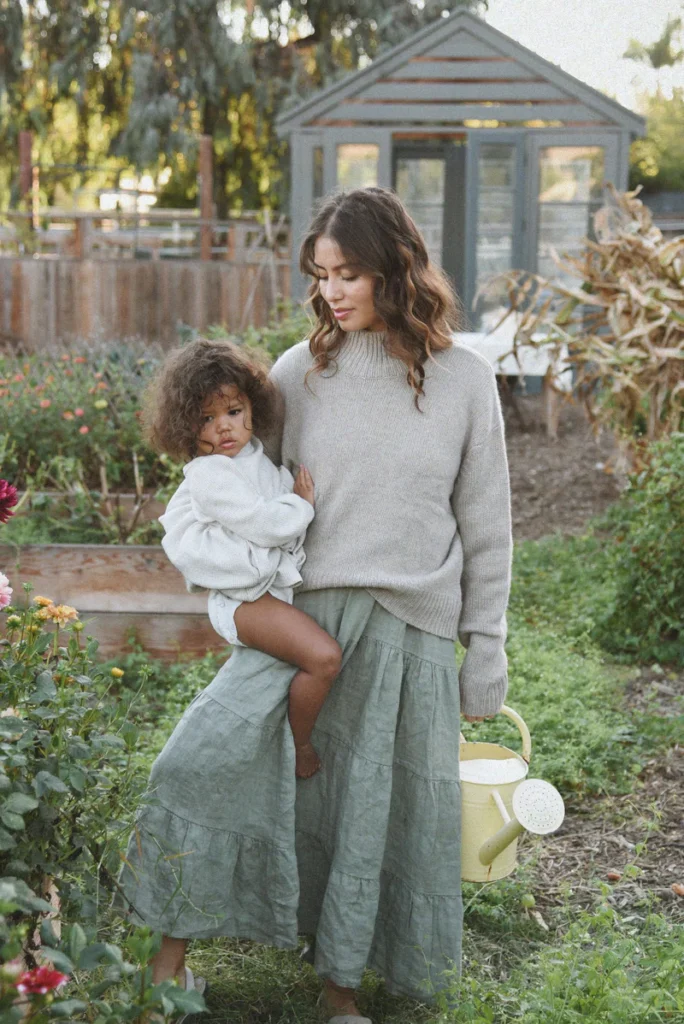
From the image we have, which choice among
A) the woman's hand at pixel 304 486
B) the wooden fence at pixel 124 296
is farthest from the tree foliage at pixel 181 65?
the woman's hand at pixel 304 486

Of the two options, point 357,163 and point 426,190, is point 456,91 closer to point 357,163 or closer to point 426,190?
point 357,163

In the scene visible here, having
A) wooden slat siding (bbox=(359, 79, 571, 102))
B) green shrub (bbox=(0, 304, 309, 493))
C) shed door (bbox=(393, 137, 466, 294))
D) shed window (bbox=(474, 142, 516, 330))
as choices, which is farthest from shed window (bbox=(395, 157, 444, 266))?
green shrub (bbox=(0, 304, 309, 493))

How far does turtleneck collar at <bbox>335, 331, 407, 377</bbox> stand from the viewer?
2.35 m

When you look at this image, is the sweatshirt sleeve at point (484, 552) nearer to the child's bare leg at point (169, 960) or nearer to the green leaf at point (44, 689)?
the child's bare leg at point (169, 960)

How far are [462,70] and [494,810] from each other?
8.87 meters

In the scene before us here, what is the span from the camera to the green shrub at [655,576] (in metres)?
4.45

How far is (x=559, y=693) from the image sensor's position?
399 cm

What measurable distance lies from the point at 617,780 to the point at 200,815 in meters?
1.70

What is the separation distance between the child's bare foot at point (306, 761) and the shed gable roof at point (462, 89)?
28.6 ft

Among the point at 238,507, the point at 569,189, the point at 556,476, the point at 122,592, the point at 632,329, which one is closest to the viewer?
the point at 238,507

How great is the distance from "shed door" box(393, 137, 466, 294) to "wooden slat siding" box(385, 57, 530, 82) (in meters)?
0.93

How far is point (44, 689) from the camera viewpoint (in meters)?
1.92

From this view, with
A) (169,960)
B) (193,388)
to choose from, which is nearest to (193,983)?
(169,960)

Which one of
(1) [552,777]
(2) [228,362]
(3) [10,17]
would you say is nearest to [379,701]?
(2) [228,362]
